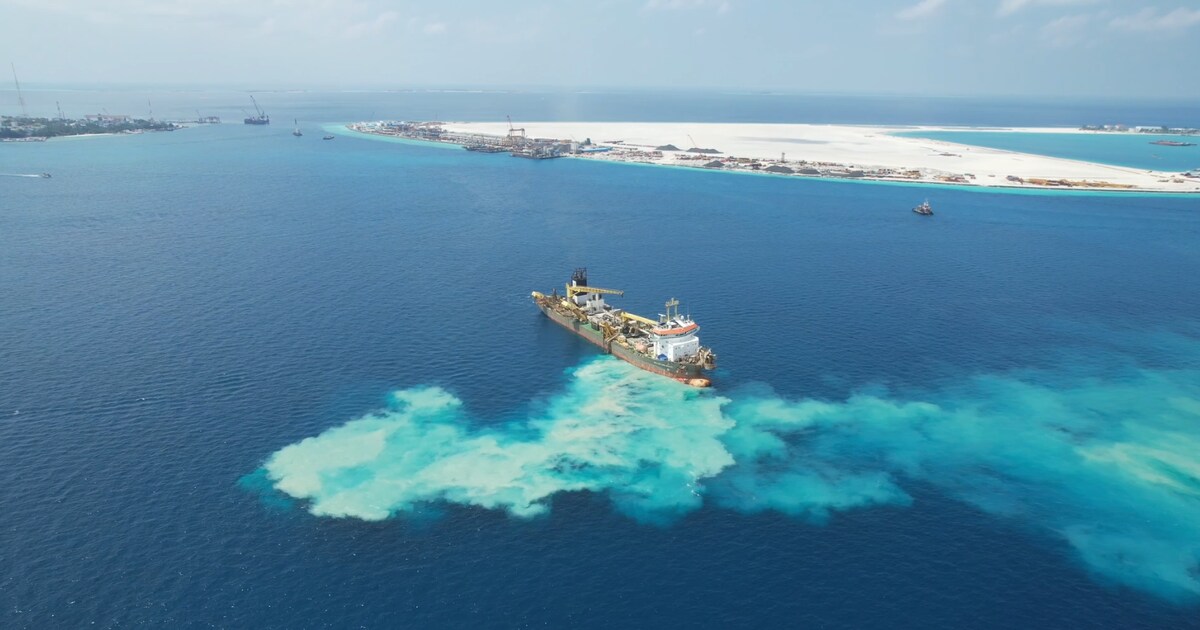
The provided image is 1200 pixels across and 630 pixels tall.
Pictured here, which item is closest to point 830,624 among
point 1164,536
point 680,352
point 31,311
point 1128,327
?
point 1164,536

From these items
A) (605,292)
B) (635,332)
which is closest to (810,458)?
(635,332)

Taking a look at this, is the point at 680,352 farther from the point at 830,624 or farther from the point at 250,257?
the point at 250,257

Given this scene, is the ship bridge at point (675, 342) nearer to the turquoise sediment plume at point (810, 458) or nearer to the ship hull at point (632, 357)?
the ship hull at point (632, 357)

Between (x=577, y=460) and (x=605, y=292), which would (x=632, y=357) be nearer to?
(x=605, y=292)

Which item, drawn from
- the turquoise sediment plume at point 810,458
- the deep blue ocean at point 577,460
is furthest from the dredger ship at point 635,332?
the turquoise sediment plume at point 810,458

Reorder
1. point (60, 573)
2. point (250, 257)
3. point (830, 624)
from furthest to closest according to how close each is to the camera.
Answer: point (250, 257)
point (60, 573)
point (830, 624)

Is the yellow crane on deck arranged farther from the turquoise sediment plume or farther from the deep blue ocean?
the turquoise sediment plume

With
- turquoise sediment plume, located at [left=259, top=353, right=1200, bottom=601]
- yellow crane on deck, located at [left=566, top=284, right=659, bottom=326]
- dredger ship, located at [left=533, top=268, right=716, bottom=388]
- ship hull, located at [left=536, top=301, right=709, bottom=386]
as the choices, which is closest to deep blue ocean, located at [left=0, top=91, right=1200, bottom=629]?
turquoise sediment plume, located at [left=259, top=353, right=1200, bottom=601]
